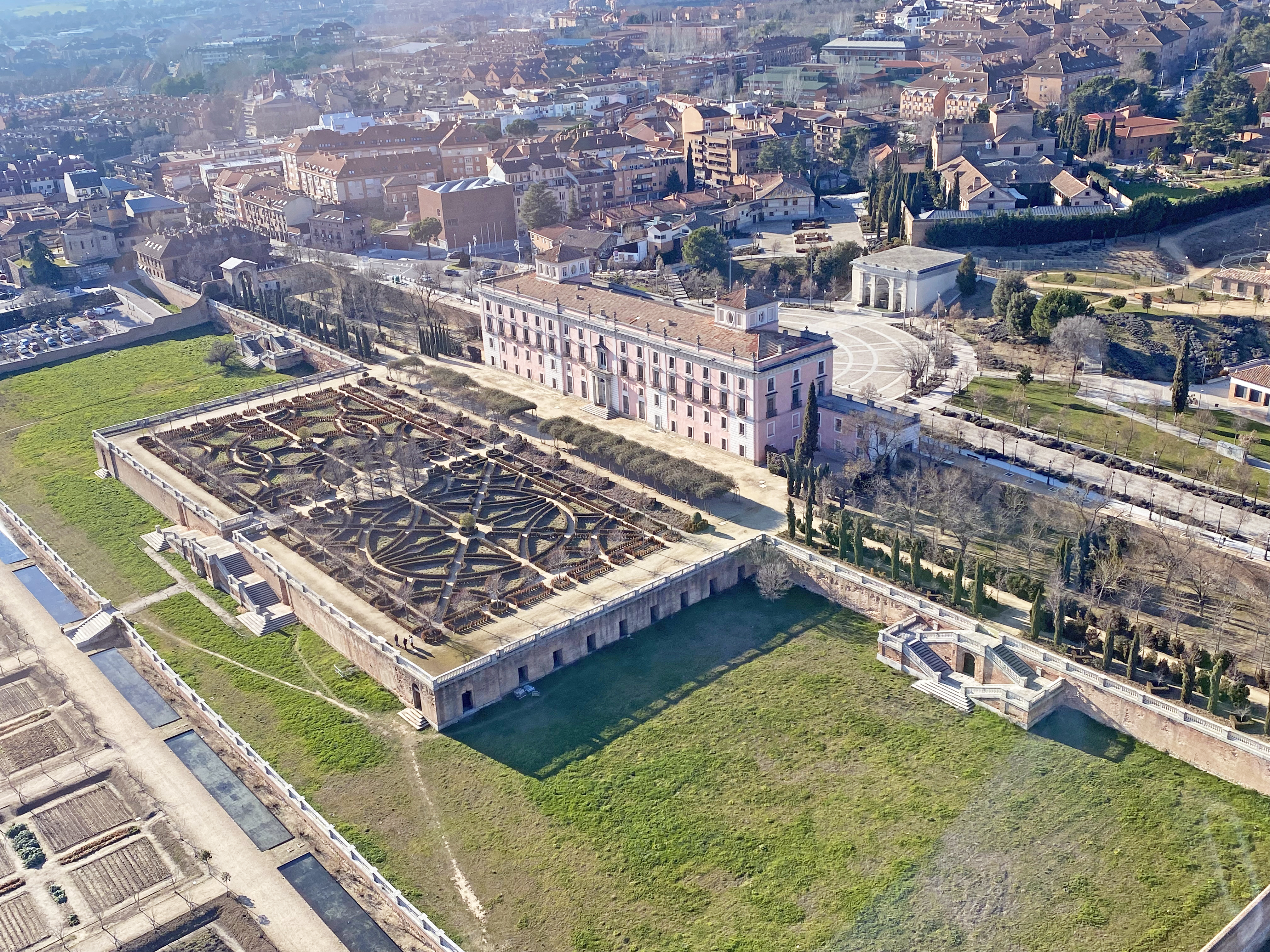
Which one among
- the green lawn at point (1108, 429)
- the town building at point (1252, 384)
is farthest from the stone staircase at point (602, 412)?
the town building at point (1252, 384)

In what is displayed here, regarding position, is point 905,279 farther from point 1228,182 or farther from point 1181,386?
point 1228,182

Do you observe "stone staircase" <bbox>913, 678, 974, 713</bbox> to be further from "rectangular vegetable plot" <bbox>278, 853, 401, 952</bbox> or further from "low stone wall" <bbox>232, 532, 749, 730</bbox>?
"rectangular vegetable plot" <bbox>278, 853, 401, 952</bbox>

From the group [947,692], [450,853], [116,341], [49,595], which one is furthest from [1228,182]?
[49,595]

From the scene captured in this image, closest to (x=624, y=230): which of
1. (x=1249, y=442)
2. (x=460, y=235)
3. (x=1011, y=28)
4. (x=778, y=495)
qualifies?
(x=460, y=235)

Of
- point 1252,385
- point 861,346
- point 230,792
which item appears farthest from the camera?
point 861,346

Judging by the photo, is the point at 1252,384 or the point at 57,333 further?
the point at 57,333

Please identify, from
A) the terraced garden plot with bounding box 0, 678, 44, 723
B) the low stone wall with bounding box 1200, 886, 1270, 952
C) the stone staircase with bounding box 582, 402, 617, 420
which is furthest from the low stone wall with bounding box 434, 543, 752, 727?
the low stone wall with bounding box 1200, 886, 1270, 952
